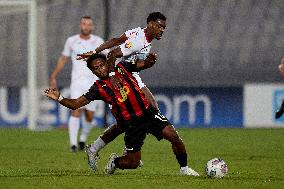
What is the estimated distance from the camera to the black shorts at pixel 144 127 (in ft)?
37.9

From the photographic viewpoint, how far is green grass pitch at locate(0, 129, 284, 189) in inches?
421

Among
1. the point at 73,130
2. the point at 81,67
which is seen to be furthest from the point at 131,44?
the point at 81,67

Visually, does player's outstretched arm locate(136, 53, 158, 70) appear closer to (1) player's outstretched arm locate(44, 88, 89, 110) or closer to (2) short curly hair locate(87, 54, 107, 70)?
(2) short curly hair locate(87, 54, 107, 70)

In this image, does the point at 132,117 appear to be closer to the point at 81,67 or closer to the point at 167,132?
the point at 167,132

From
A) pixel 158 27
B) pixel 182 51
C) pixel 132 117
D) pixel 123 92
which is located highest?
pixel 182 51

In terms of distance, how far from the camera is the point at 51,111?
72.4 feet

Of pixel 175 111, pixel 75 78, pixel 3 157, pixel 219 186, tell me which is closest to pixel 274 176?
pixel 219 186

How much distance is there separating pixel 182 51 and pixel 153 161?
932cm

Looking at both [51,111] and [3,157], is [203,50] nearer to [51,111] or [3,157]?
[51,111]

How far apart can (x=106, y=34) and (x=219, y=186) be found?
505 inches

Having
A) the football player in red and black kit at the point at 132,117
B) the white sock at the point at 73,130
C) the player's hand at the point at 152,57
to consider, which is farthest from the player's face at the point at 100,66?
the white sock at the point at 73,130

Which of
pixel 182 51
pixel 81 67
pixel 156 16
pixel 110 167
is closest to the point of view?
pixel 110 167

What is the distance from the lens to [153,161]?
46.4 feet

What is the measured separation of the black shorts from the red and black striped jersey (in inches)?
2.6
